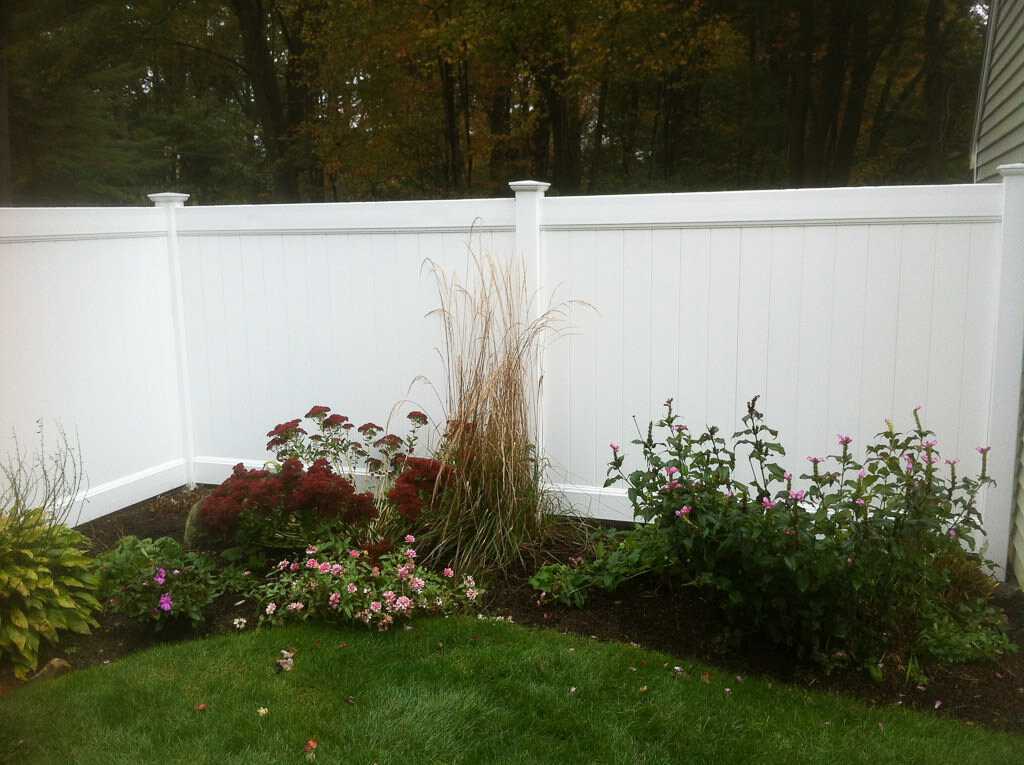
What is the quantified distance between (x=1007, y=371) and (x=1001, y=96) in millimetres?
2870

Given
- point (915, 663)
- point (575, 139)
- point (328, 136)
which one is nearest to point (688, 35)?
point (575, 139)

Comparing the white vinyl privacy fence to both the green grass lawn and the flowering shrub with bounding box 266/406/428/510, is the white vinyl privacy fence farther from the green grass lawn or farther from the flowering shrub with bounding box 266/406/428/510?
the green grass lawn

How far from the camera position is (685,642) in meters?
3.08

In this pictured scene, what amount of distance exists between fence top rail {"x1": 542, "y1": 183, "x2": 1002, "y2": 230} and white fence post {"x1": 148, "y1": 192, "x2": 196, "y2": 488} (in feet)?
6.57

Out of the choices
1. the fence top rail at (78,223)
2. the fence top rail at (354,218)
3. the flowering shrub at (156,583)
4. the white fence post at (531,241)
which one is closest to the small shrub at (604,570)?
the white fence post at (531,241)

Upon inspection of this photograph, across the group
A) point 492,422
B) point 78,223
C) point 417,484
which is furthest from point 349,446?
point 78,223

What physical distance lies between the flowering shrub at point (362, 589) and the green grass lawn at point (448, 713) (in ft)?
0.45

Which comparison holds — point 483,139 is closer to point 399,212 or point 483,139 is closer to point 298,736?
point 399,212

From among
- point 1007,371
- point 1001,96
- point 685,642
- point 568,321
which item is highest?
point 1001,96

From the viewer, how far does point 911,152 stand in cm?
1191

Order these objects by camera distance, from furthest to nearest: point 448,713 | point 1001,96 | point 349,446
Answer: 1. point 1001,96
2. point 349,446
3. point 448,713

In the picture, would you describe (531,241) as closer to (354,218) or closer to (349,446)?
(354,218)

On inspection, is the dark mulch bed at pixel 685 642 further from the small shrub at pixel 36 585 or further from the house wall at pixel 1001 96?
the house wall at pixel 1001 96

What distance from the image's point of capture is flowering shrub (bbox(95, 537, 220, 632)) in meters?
3.15
